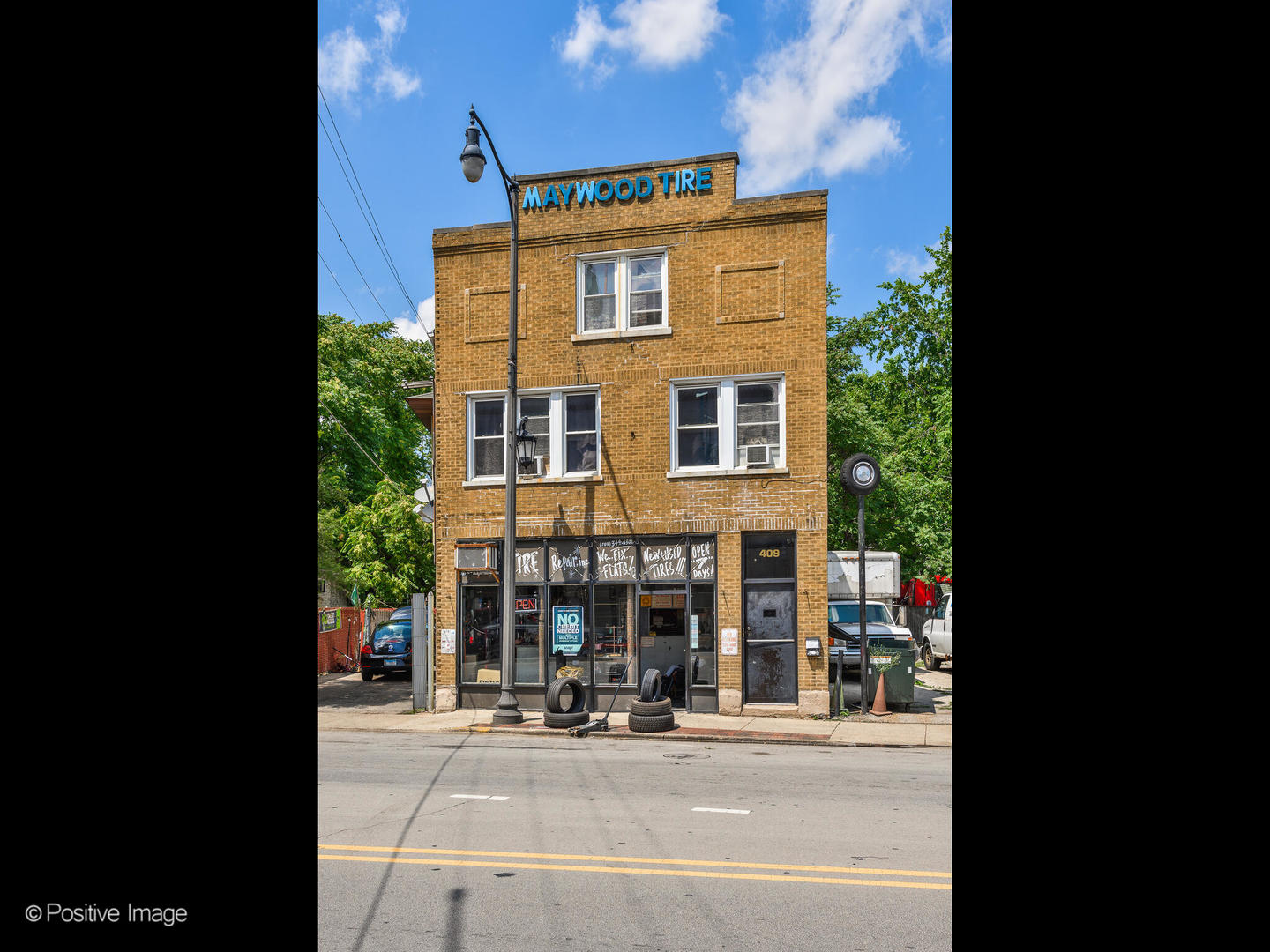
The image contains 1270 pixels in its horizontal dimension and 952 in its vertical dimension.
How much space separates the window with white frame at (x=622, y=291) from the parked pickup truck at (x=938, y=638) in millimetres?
12335

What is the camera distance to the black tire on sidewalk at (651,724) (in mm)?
14594

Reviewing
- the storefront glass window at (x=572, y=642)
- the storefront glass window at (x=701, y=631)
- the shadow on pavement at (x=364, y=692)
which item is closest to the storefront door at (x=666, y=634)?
the storefront glass window at (x=701, y=631)

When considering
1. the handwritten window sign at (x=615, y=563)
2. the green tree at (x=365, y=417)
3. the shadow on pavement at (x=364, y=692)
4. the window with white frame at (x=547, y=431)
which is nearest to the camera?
the handwritten window sign at (x=615, y=563)

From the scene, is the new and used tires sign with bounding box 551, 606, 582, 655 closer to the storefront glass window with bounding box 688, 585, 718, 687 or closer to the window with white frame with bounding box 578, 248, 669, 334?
the storefront glass window with bounding box 688, 585, 718, 687

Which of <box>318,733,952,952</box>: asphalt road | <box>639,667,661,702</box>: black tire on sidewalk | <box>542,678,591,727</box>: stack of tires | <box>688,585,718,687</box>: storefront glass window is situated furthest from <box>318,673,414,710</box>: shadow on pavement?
<box>318,733,952,952</box>: asphalt road

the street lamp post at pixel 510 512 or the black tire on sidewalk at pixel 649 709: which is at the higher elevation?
the street lamp post at pixel 510 512

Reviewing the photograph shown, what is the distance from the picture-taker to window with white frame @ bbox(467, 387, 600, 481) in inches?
687

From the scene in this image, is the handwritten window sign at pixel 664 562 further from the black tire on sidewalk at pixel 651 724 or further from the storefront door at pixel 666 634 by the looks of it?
the black tire on sidewalk at pixel 651 724

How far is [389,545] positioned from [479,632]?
802cm
